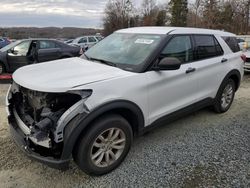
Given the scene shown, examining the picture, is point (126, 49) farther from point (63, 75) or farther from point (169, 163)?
point (169, 163)

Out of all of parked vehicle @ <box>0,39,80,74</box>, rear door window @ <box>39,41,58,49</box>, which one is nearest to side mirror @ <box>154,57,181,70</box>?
parked vehicle @ <box>0,39,80,74</box>

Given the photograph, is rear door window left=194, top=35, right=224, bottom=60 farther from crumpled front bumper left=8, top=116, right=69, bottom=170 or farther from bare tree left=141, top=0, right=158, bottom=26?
bare tree left=141, top=0, right=158, bottom=26

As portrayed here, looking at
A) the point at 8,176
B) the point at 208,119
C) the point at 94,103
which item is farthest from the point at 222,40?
the point at 8,176

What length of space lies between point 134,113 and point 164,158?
803 millimetres

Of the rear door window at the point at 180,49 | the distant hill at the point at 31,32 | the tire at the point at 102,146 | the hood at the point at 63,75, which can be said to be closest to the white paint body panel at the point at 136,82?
the hood at the point at 63,75

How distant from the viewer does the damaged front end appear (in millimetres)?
2660

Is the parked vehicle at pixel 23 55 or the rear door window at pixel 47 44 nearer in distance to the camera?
the parked vehicle at pixel 23 55

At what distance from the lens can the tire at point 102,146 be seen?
285 centimetres

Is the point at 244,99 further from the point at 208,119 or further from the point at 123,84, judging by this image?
the point at 123,84

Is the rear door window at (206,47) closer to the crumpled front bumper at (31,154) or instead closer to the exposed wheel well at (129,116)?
the exposed wheel well at (129,116)

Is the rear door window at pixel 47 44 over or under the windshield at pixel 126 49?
under

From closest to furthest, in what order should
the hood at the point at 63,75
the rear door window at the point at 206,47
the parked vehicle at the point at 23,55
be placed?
the hood at the point at 63,75
the rear door window at the point at 206,47
the parked vehicle at the point at 23,55

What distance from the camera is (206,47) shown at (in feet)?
14.7

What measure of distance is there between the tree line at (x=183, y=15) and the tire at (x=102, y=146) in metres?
33.9
